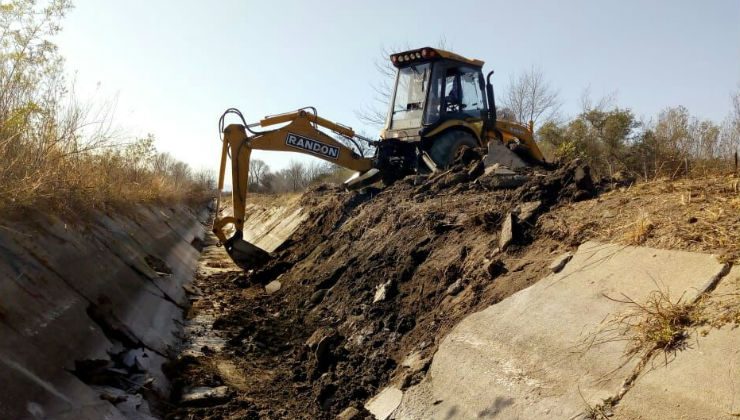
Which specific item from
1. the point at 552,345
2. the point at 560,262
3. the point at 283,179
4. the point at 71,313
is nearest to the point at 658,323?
the point at 552,345

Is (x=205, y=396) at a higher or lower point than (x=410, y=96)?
lower

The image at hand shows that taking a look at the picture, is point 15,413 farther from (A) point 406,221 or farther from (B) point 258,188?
(B) point 258,188

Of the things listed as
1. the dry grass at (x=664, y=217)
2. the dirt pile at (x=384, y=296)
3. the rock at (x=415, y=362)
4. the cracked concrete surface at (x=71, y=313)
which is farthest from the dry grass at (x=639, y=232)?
the cracked concrete surface at (x=71, y=313)

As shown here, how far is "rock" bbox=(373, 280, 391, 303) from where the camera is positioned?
667 centimetres

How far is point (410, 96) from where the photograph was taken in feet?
39.9

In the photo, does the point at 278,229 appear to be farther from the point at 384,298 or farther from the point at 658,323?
the point at 658,323

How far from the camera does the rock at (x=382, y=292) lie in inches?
262

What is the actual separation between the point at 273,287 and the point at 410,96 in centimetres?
489

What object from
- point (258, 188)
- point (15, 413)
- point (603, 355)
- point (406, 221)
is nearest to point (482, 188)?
point (406, 221)

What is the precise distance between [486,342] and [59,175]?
5983 mm

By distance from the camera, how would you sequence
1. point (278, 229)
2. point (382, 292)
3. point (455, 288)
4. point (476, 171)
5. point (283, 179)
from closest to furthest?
point (455, 288) → point (382, 292) → point (476, 171) → point (278, 229) → point (283, 179)

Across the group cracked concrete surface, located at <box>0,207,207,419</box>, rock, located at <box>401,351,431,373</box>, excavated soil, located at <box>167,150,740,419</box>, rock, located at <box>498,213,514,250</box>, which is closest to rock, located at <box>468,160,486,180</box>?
excavated soil, located at <box>167,150,740,419</box>

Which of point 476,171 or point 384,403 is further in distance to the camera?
point 476,171

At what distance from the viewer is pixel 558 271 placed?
4.92 meters
